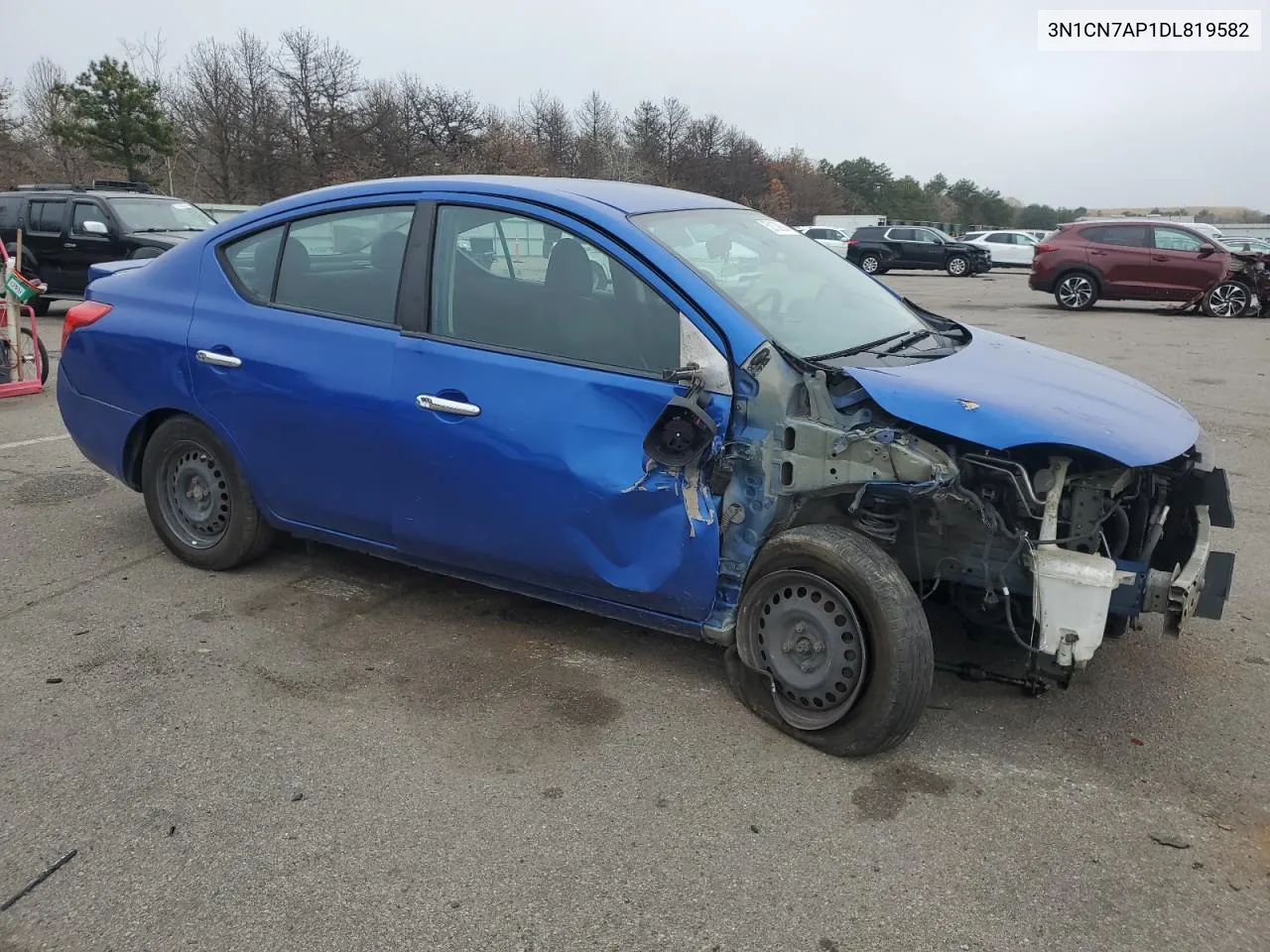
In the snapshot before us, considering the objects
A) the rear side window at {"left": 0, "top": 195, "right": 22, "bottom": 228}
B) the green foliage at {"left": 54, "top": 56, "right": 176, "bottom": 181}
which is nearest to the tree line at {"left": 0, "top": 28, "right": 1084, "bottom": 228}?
the green foliage at {"left": 54, "top": 56, "right": 176, "bottom": 181}

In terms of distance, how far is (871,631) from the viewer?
9.79 ft

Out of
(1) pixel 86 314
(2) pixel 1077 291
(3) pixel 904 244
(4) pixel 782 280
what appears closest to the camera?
(4) pixel 782 280

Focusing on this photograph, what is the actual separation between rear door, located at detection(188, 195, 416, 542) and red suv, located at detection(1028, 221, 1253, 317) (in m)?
17.2

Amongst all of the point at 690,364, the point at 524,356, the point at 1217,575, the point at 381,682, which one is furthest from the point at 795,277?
the point at 381,682

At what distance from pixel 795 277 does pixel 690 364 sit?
0.88m

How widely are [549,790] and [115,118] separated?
1306 inches

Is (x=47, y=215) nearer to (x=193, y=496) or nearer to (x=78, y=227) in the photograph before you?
(x=78, y=227)

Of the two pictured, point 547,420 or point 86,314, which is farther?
point 86,314

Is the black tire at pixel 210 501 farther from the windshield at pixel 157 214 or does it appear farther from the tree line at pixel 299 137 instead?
the tree line at pixel 299 137

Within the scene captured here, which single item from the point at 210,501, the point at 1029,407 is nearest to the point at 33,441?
the point at 210,501

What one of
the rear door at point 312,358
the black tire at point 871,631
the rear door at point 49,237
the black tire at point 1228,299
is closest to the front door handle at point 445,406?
the rear door at point 312,358

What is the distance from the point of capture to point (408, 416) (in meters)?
3.62

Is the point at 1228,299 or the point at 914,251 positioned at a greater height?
the point at 914,251

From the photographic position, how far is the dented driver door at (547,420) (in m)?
3.24
